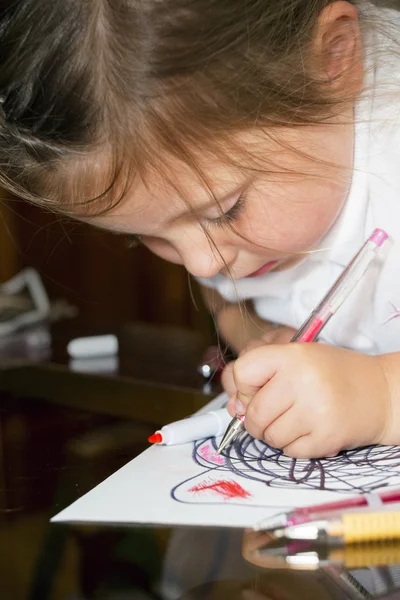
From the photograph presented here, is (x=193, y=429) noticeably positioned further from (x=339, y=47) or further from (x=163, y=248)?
(x=339, y=47)

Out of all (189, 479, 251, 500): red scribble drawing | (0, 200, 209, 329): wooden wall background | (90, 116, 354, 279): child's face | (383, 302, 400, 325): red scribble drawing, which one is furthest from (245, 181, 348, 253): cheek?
(0, 200, 209, 329): wooden wall background

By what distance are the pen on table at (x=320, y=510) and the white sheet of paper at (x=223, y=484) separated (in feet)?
0.07

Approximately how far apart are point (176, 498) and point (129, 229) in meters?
0.22

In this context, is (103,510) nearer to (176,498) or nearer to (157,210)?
(176,498)

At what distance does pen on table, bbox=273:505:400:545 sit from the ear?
349 millimetres

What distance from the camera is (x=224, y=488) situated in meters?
0.57

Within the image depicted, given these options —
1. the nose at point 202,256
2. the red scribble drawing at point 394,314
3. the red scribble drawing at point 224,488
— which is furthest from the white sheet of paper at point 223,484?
the red scribble drawing at point 394,314

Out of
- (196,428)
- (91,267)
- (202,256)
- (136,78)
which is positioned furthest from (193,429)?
(91,267)

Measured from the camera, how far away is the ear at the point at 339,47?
0.69 metres

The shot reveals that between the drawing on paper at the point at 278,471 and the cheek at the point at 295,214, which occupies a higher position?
the cheek at the point at 295,214

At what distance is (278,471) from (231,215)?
195mm

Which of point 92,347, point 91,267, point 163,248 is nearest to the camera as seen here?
point 163,248

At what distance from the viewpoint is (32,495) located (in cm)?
58

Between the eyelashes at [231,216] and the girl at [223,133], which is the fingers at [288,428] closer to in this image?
the girl at [223,133]
